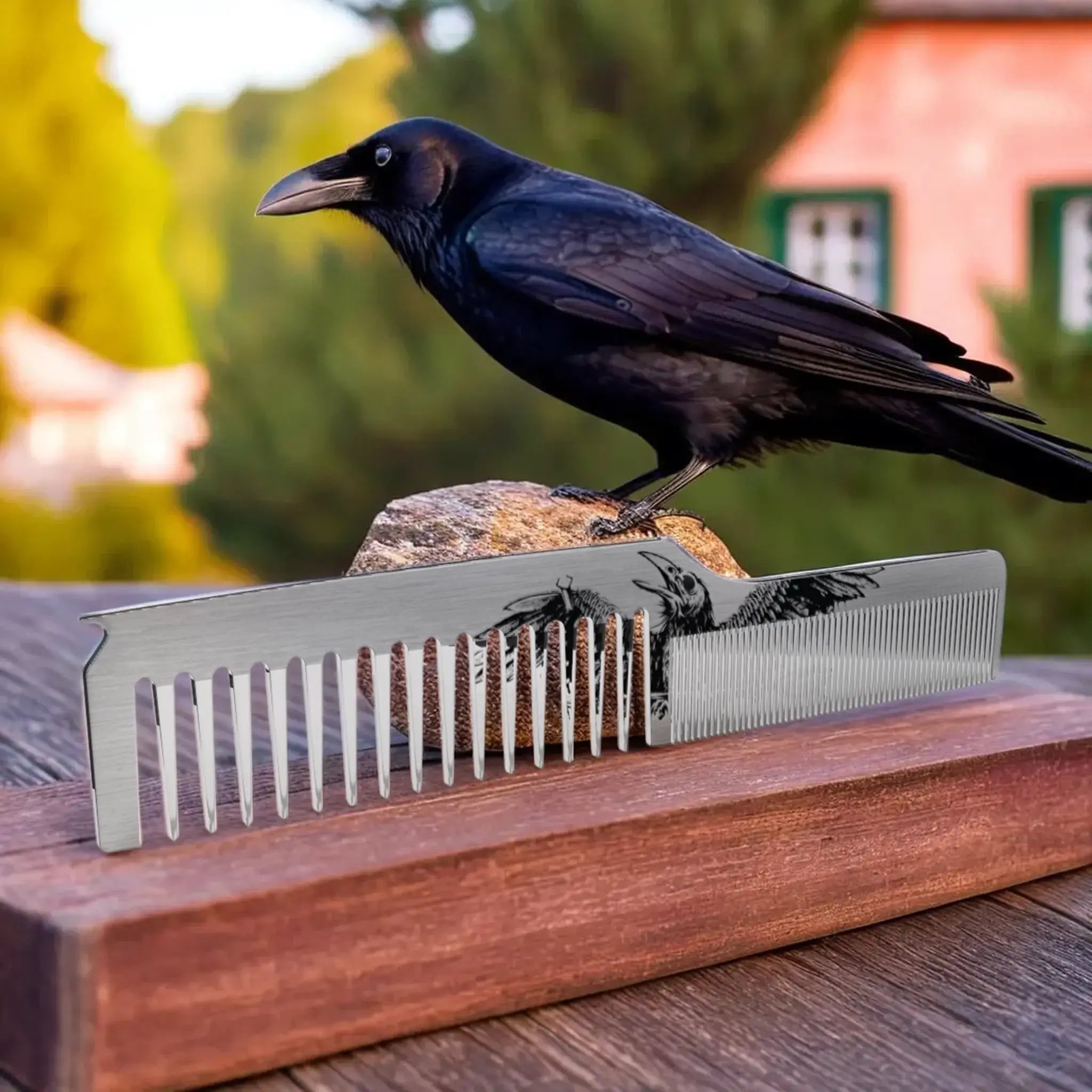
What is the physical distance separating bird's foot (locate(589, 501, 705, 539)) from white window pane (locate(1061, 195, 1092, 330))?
6.74m

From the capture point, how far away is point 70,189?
35.3 feet

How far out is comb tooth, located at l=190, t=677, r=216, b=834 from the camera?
1522 mm

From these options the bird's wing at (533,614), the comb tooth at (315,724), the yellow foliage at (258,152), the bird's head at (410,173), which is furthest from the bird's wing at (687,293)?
the yellow foliage at (258,152)

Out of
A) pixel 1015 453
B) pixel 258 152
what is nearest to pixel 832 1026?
pixel 1015 453

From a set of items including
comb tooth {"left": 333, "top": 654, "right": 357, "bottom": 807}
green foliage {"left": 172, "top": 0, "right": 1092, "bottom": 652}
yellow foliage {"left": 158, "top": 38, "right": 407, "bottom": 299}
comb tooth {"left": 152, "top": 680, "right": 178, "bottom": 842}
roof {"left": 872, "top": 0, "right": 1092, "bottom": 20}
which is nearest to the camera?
comb tooth {"left": 152, "top": 680, "right": 178, "bottom": 842}

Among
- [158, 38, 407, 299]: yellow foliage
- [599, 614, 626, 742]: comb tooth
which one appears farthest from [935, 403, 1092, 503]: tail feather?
[158, 38, 407, 299]: yellow foliage

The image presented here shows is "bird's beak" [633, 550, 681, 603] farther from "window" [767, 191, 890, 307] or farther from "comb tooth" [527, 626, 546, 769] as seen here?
"window" [767, 191, 890, 307]

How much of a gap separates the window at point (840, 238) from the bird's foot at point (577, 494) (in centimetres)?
634

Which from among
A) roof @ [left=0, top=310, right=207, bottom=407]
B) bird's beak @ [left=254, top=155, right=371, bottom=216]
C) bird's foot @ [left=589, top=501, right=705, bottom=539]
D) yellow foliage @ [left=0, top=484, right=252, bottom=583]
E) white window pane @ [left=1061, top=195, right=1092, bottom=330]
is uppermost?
white window pane @ [left=1061, top=195, right=1092, bottom=330]

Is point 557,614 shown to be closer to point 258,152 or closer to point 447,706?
point 447,706

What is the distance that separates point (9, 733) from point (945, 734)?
5.06 ft

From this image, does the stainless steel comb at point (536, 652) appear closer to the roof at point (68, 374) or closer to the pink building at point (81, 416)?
the pink building at point (81, 416)

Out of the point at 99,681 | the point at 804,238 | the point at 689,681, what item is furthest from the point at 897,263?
the point at 99,681

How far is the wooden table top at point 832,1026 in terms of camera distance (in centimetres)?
144
